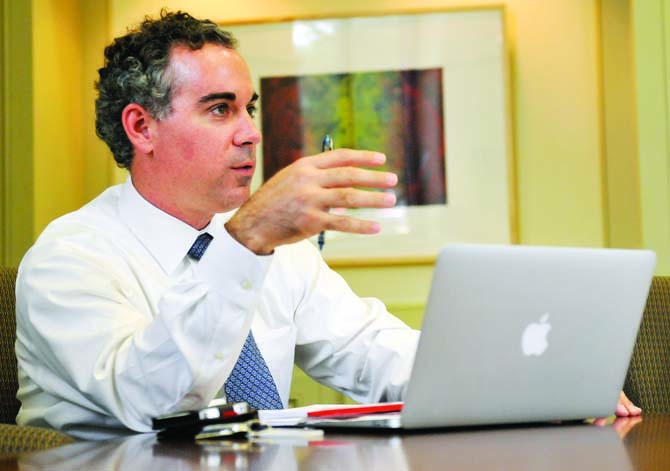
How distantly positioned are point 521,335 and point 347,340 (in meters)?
0.81

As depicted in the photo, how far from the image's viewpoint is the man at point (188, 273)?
1.41m

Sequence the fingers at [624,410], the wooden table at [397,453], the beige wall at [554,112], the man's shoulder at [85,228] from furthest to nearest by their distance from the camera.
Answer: the beige wall at [554,112] < the man's shoulder at [85,228] < the fingers at [624,410] < the wooden table at [397,453]

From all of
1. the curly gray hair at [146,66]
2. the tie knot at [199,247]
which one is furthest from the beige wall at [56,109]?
the tie knot at [199,247]

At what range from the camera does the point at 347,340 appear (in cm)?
212

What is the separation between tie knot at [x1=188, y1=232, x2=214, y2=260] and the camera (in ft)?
6.38

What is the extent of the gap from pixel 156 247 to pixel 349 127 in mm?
1982

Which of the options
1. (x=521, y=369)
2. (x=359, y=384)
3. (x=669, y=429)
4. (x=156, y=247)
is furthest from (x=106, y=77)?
A: (x=669, y=429)

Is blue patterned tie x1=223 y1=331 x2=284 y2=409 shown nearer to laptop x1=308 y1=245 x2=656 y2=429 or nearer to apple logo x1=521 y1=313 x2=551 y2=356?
laptop x1=308 y1=245 x2=656 y2=429

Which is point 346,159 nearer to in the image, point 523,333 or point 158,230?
point 523,333

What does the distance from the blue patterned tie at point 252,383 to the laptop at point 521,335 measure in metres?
0.40

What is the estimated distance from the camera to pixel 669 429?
139 centimetres

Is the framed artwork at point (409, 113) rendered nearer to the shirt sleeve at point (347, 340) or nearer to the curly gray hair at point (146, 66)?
the shirt sleeve at point (347, 340)

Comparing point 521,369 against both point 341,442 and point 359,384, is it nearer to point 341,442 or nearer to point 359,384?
point 341,442

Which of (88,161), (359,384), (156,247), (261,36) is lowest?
(359,384)
